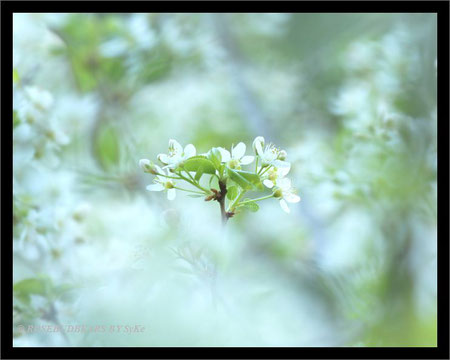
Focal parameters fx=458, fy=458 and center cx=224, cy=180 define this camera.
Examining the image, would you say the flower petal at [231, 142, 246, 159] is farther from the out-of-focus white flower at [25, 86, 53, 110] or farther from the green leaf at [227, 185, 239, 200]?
the out-of-focus white flower at [25, 86, 53, 110]

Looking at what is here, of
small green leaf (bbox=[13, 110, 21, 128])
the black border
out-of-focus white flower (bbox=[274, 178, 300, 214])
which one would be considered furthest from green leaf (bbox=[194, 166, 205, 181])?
small green leaf (bbox=[13, 110, 21, 128])

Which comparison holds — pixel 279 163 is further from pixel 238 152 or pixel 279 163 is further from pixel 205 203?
pixel 205 203

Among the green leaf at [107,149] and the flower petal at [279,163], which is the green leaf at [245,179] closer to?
the flower petal at [279,163]

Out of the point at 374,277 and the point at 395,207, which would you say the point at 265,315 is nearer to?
the point at 374,277

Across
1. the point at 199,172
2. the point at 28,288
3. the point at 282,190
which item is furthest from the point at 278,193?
the point at 28,288

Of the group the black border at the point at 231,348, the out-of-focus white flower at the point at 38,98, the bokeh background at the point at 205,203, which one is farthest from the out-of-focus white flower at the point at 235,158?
the out-of-focus white flower at the point at 38,98
